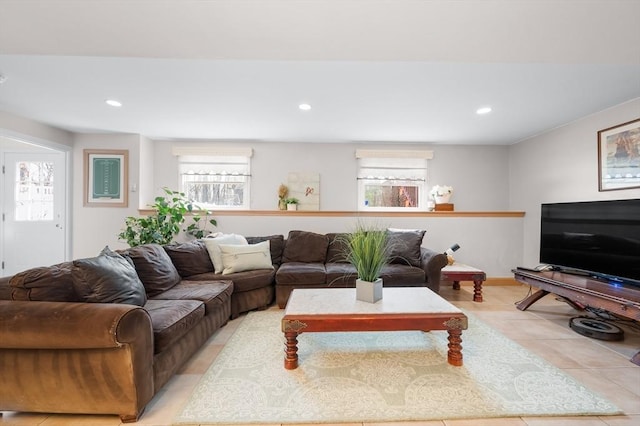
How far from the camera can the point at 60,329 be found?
4.37 ft

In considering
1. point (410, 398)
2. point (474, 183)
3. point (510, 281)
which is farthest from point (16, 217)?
point (510, 281)

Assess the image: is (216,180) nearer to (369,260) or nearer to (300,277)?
(300,277)

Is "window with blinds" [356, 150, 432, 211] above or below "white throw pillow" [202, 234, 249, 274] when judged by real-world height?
above

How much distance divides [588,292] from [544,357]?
2.42 feet

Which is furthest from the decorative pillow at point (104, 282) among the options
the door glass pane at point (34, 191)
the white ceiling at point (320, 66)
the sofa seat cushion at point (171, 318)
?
the door glass pane at point (34, 191)

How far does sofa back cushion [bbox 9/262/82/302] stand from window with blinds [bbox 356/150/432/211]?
138 inches

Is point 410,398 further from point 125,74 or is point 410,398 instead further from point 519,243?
point 519,243

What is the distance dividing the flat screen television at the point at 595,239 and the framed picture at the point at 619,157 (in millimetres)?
461

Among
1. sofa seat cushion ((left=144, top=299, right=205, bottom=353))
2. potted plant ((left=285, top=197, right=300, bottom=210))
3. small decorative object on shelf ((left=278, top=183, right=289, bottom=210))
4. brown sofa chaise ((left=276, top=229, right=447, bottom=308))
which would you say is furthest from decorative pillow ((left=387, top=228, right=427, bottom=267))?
sofa seat cushion ((left=144, top=299, right=205, bottom=353))

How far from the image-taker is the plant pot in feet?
6.83

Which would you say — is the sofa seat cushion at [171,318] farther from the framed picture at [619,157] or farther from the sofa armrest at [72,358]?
the framed picture at [619,157]

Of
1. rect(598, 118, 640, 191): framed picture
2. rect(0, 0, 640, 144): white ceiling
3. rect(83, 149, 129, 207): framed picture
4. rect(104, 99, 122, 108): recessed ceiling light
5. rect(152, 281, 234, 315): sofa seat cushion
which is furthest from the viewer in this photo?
rect(83, 149, 129, 207): framed picture

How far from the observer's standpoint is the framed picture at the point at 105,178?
155 inches

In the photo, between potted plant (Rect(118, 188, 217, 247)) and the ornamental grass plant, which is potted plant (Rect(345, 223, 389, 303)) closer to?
the ornamental grass plant
